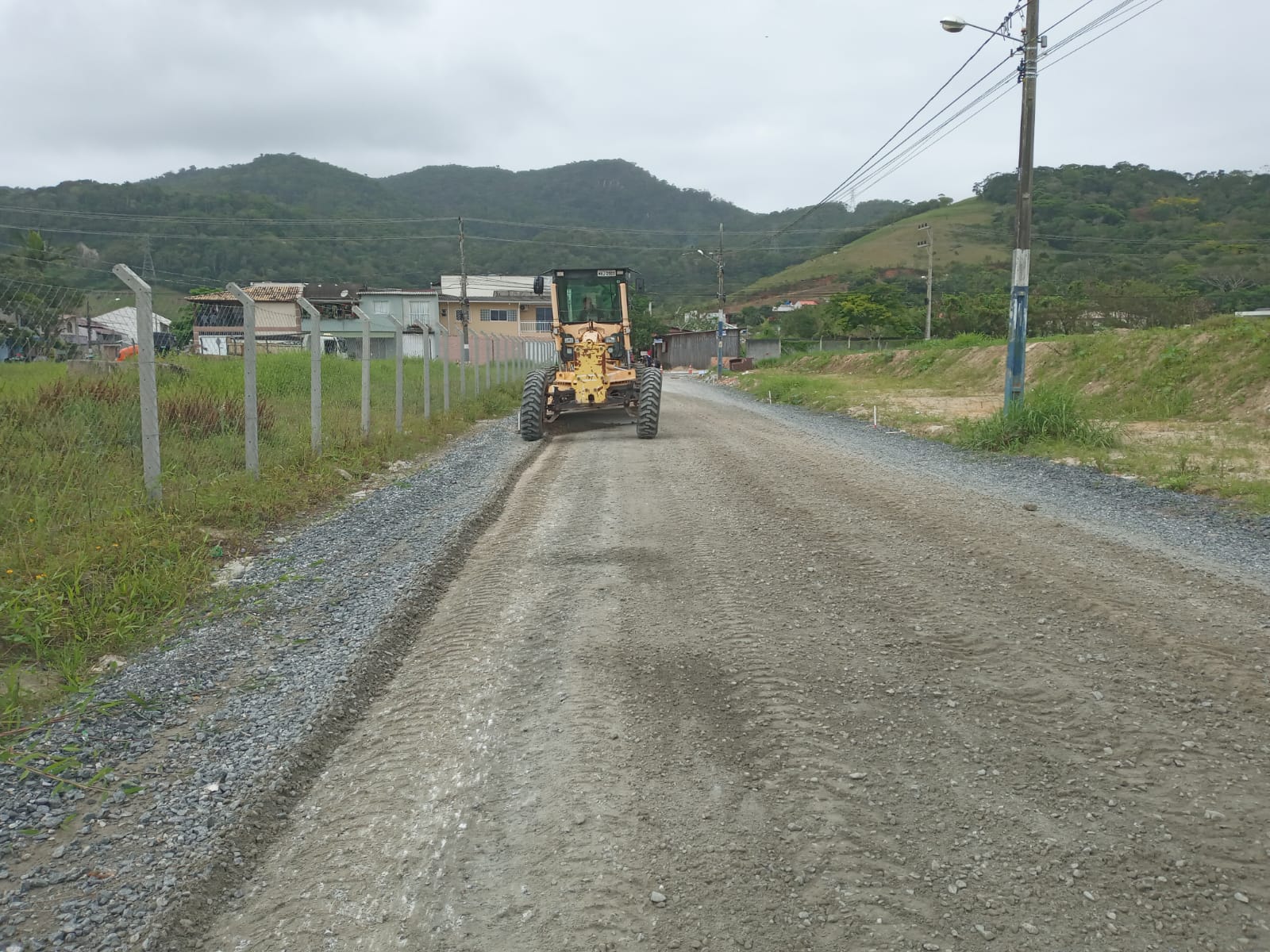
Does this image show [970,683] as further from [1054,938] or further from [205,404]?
[205,404]

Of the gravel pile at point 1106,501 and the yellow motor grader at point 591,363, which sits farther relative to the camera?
the yellow motor grader at point 591,363

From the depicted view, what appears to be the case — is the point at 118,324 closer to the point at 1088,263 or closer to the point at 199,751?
the point at 199,751

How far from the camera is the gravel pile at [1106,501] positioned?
671 centimetres

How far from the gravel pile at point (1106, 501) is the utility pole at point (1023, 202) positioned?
→ 1.78m

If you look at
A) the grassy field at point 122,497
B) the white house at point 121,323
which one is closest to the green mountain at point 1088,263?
the grassy field at point 122,497

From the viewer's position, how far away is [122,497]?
22.4 feet

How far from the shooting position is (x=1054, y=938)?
7.99 ft

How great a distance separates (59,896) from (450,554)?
4.20m

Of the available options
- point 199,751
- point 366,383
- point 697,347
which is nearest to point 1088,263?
point 697,347

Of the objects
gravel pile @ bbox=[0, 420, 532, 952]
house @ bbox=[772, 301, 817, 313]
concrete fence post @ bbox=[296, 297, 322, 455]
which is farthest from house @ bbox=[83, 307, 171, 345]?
house @ bbox=[772, 301, 817, 313]

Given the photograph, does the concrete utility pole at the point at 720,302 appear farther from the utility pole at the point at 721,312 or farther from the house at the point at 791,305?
the house at the point at 791,305

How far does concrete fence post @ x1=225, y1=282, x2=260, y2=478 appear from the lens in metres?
8.58

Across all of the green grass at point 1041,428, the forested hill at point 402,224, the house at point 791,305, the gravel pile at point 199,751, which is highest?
the forested hill at point 402,224

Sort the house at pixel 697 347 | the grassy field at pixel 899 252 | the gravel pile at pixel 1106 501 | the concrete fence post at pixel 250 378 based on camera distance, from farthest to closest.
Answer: the grassy field at pixel 899 252 → the house at pixel 697 347 → the concrete fence post at pixel 250 378 → the gravel pile at pixel 1106 501
